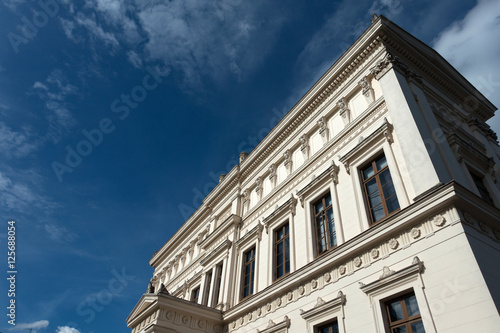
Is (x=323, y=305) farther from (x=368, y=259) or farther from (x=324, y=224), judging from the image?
(x=324, y=224)

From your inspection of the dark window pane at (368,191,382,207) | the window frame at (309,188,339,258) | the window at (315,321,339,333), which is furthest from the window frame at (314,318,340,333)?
the dark window pane at (368,191,382,207)

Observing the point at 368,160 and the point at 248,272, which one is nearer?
the point at 368,160

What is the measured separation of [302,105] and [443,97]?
611 cm

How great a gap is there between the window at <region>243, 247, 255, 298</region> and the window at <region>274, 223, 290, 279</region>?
1820 millimetres

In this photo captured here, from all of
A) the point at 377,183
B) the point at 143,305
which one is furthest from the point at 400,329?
the point at 143,305

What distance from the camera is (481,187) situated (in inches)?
405

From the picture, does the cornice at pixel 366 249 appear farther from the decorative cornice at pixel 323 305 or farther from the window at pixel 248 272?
the window at pixel 248 272

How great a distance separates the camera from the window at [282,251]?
42.1 ft

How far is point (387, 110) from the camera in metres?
11.0

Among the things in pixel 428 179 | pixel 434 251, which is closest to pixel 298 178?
pixel 428 179

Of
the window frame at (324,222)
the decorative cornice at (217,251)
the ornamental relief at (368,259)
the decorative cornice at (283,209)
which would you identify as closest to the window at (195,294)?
the decorative cornice at (217,251)

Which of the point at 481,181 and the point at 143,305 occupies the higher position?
the point at 481,181

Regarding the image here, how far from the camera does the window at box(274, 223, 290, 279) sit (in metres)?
12.8

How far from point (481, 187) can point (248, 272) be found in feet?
33.1
